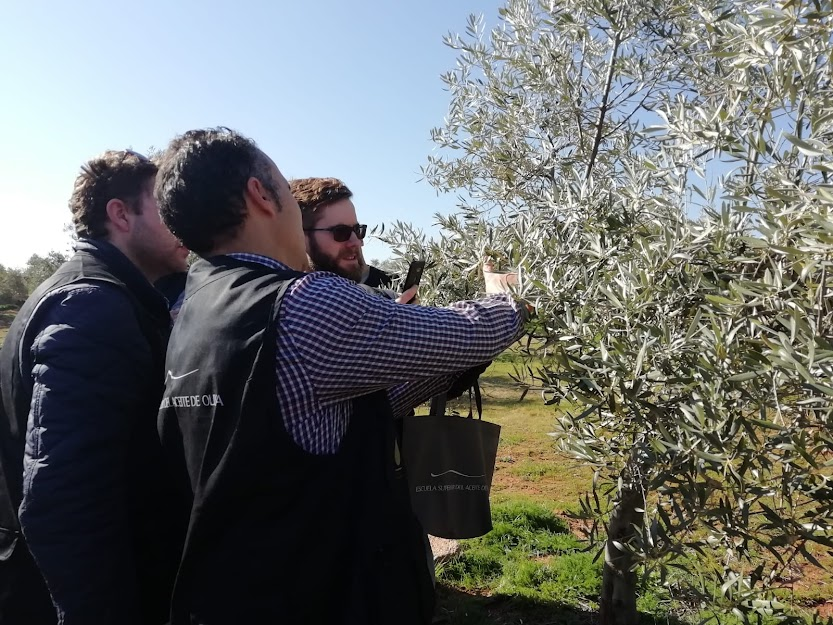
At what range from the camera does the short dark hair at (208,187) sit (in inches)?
78.2

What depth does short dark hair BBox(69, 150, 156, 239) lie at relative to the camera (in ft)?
8.91

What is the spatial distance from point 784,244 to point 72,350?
2.33 meters

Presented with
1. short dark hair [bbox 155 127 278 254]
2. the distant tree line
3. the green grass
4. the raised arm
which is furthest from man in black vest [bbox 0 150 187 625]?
the distant tree line

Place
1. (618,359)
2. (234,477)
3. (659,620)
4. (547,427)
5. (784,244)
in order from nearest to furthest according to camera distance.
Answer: (784,244) < (234,477) < (618,359) < (659,620) < (547,427)

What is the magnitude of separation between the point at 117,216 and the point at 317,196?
1070mm

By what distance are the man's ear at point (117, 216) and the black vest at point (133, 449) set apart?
6.3 inches

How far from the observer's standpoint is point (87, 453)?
6.64ft

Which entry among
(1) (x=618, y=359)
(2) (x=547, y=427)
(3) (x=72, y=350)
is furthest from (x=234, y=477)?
(2) (x=547, y=427)

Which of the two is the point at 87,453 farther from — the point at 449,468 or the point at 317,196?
the point at 317,196

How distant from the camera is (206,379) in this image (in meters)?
1.74

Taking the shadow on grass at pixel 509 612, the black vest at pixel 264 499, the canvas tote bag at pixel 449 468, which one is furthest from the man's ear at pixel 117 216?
the shadow on grass at pixel 509 612

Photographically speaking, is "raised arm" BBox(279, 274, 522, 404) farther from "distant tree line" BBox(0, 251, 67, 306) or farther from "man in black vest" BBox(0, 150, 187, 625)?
"distant tree line" BBox(0, 251, 67, 306)

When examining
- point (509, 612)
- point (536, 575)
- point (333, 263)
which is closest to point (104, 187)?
point (333, 263)

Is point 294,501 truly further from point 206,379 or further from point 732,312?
point 732,312
